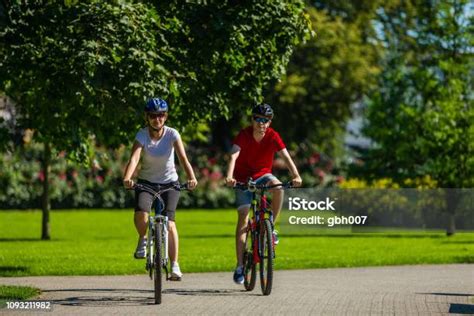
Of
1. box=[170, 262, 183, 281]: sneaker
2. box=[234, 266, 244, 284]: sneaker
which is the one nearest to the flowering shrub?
box=[234, 266, 244, 284]: sneaker

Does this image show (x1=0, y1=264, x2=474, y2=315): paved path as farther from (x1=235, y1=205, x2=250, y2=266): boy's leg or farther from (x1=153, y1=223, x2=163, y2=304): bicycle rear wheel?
(x1=235, y1=205, x2=250, y2=266): boy's leg

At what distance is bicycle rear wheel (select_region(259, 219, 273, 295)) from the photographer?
11.9 meters

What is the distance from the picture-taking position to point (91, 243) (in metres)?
24.2

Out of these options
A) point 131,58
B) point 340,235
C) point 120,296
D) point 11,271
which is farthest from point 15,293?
point 340,235

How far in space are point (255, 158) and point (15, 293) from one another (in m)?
2.79

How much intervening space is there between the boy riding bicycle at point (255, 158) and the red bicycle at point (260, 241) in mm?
96

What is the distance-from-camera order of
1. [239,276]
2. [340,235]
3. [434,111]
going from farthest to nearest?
1. [434,111]
2. [340,235]
3. [239,276]

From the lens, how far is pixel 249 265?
40.9ft

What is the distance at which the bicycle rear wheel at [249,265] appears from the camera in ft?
40.7

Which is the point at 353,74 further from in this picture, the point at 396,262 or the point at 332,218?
the point at 396,262

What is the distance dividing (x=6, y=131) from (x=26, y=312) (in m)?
10.6

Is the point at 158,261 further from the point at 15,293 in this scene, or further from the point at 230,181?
the point at 15,293

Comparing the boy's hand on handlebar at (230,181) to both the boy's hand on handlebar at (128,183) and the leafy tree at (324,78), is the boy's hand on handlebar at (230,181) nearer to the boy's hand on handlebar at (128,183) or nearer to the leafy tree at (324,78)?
the boy's hand on handlebar at (128,183)

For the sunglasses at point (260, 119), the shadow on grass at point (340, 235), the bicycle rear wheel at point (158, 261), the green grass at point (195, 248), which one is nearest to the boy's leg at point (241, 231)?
the sunglasses at point (260, 119)
